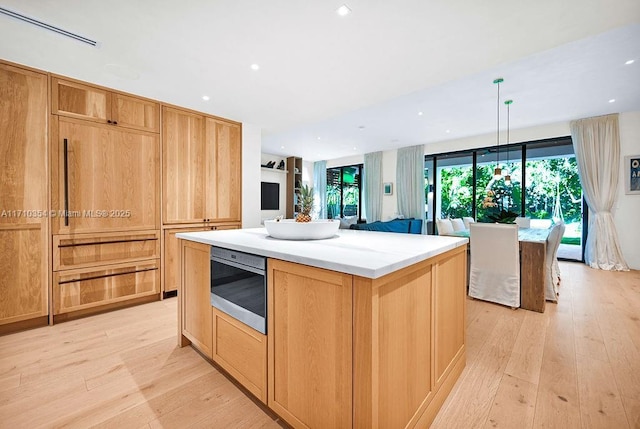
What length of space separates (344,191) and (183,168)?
619cm

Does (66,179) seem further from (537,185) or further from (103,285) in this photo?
(537,185)

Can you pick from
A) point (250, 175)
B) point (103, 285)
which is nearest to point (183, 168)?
point (250, 175)

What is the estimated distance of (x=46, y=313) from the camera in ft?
8.14

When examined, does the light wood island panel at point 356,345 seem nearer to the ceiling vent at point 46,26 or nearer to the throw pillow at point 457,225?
the ceiling vent at point 46,26

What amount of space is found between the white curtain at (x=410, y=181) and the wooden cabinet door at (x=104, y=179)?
570cm

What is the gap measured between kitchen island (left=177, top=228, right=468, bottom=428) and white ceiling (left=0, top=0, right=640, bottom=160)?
155 centimetres

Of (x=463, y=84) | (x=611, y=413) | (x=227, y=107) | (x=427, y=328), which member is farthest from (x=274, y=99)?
(x=611, y=413)

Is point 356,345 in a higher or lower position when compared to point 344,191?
lower

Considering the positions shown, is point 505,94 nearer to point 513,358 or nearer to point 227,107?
point 513,358

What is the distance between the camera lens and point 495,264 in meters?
3.01

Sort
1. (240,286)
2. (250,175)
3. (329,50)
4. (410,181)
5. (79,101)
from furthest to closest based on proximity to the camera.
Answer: (410,181) → (250,175) → (79,101) → (329,50) → (240,286)

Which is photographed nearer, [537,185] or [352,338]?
[352,338]

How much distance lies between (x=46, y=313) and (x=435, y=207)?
7141mm

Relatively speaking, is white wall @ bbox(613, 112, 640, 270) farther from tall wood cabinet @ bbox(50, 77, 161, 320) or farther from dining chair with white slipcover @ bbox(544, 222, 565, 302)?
tall wood cabinet @ bbox(50, 77, 161, 320)
